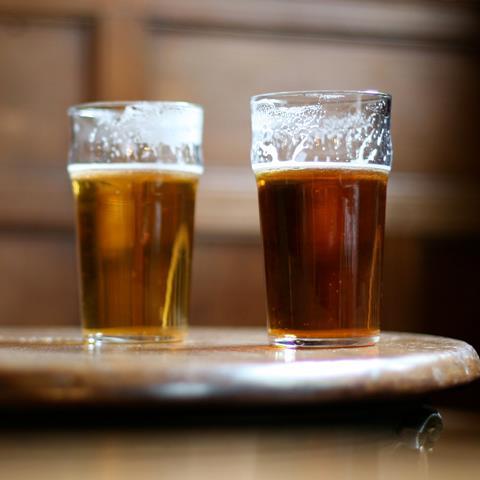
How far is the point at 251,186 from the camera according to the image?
2322 mm

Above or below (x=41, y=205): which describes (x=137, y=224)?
above

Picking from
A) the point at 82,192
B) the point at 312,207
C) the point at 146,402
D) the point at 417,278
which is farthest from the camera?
the point at 417,278

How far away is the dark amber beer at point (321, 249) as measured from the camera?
942 mm

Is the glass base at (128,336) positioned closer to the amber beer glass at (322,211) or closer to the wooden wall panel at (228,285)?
the amber beer glass at (322,211)

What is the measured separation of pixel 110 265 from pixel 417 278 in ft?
4.92

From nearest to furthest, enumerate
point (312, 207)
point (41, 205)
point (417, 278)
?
1. point (312, 207)
2. point (41, 205)
3. point (417, 278)

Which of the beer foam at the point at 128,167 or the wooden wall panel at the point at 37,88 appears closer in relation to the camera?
the beer foam at the point at 128,167

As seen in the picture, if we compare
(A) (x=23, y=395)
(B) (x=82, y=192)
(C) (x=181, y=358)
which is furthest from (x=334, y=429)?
(B) (x=82, y=192)

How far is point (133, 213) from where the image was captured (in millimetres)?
1024

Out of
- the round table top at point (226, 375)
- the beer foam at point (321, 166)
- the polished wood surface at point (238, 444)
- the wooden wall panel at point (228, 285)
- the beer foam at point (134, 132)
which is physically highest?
the beer foam at point (134, 132)

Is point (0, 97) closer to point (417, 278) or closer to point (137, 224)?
point (417, 278)

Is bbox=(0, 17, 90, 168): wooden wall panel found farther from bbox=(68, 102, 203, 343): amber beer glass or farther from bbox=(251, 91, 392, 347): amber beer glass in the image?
bbox=(251, 91, 392, 347): amber beer glass

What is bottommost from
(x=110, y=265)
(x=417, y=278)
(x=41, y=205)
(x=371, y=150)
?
(x=417, y=278)

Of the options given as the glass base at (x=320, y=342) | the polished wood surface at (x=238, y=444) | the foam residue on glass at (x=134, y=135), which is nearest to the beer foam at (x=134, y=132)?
the foam residue on glass at (x=134, y=135)
